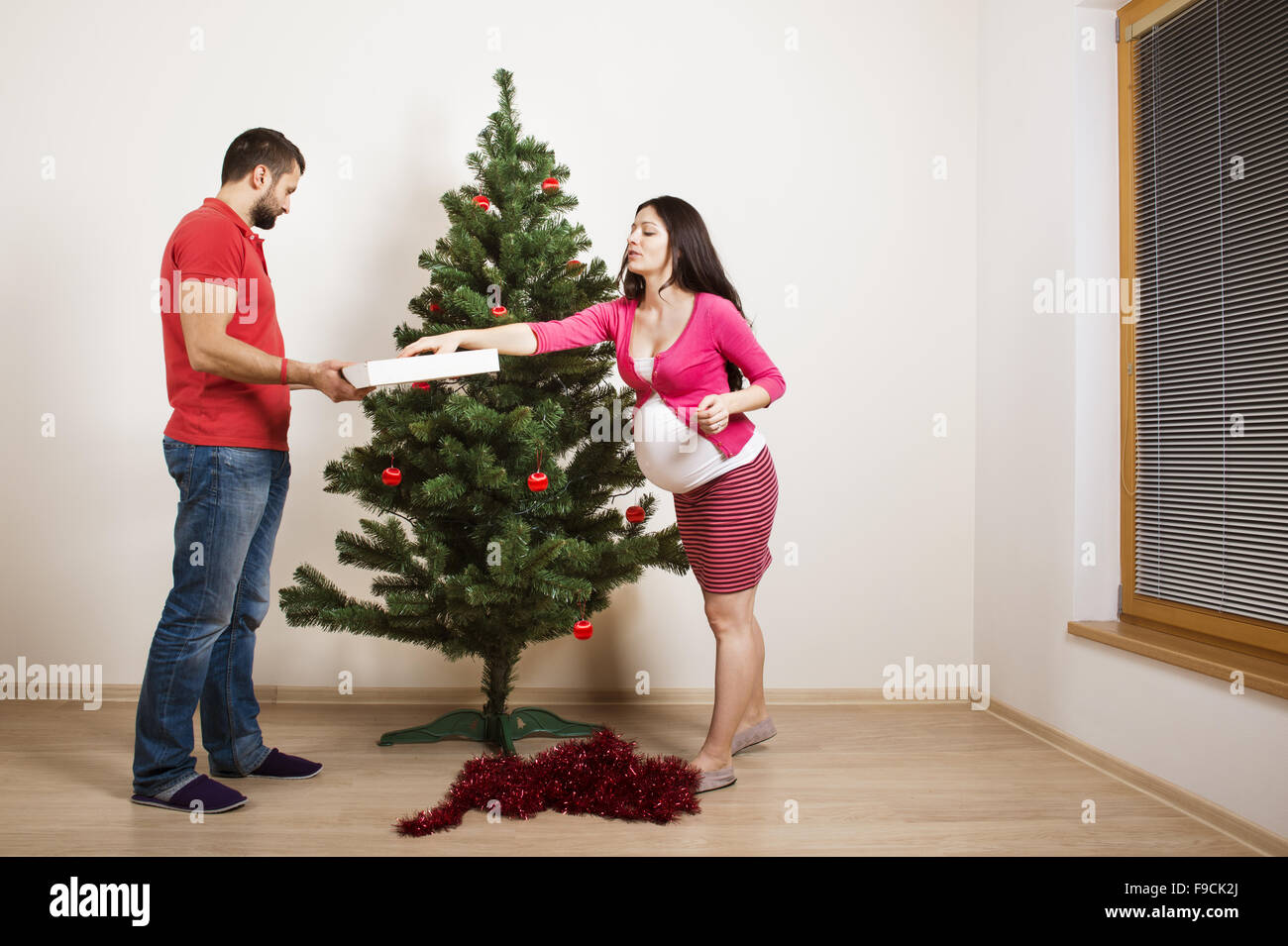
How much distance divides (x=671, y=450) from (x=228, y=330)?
111 cm

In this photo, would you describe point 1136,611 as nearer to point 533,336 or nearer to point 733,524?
point 733,524

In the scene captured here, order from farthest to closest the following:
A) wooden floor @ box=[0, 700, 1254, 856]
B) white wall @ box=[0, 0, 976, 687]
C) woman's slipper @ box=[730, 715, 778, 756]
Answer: white wall @ box=[0, 0, 976, 687] < woman's slipper @ box=[730, 715, 778, 756] < wooden floor @ box=[0, 700, 1254, 856]

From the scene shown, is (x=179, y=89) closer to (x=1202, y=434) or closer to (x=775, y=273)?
(x=775, y=273)

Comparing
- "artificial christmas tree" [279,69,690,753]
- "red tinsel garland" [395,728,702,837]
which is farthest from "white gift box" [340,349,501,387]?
"red tinsel garland" [395,728,702,837]

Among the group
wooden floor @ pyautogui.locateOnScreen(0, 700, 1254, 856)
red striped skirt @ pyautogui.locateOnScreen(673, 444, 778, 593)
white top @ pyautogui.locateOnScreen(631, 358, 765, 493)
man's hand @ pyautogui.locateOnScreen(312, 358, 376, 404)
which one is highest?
man's hand @ pyautogui.locateOnScreen(312, 358, 376, 404)

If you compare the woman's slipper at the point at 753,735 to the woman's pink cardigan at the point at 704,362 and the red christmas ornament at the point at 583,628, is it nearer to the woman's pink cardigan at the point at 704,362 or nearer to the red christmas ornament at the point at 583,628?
the red christmas ornament at the point at 583,628

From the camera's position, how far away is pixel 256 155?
2176mm

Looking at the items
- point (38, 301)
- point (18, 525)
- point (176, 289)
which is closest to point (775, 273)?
point (176, 289)

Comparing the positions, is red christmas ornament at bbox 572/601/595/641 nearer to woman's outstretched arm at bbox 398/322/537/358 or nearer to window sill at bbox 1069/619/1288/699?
woman's outstretched arm at bbox 398/322/537/358

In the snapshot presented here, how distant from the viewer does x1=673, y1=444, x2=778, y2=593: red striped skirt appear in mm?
2281

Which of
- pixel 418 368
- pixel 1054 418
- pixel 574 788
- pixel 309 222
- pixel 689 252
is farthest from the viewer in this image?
pixel 309 222

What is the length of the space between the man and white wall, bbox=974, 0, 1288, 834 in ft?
7.00

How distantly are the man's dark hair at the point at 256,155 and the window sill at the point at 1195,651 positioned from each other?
2559 mm

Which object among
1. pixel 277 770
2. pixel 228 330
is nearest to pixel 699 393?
pixel 228 330
